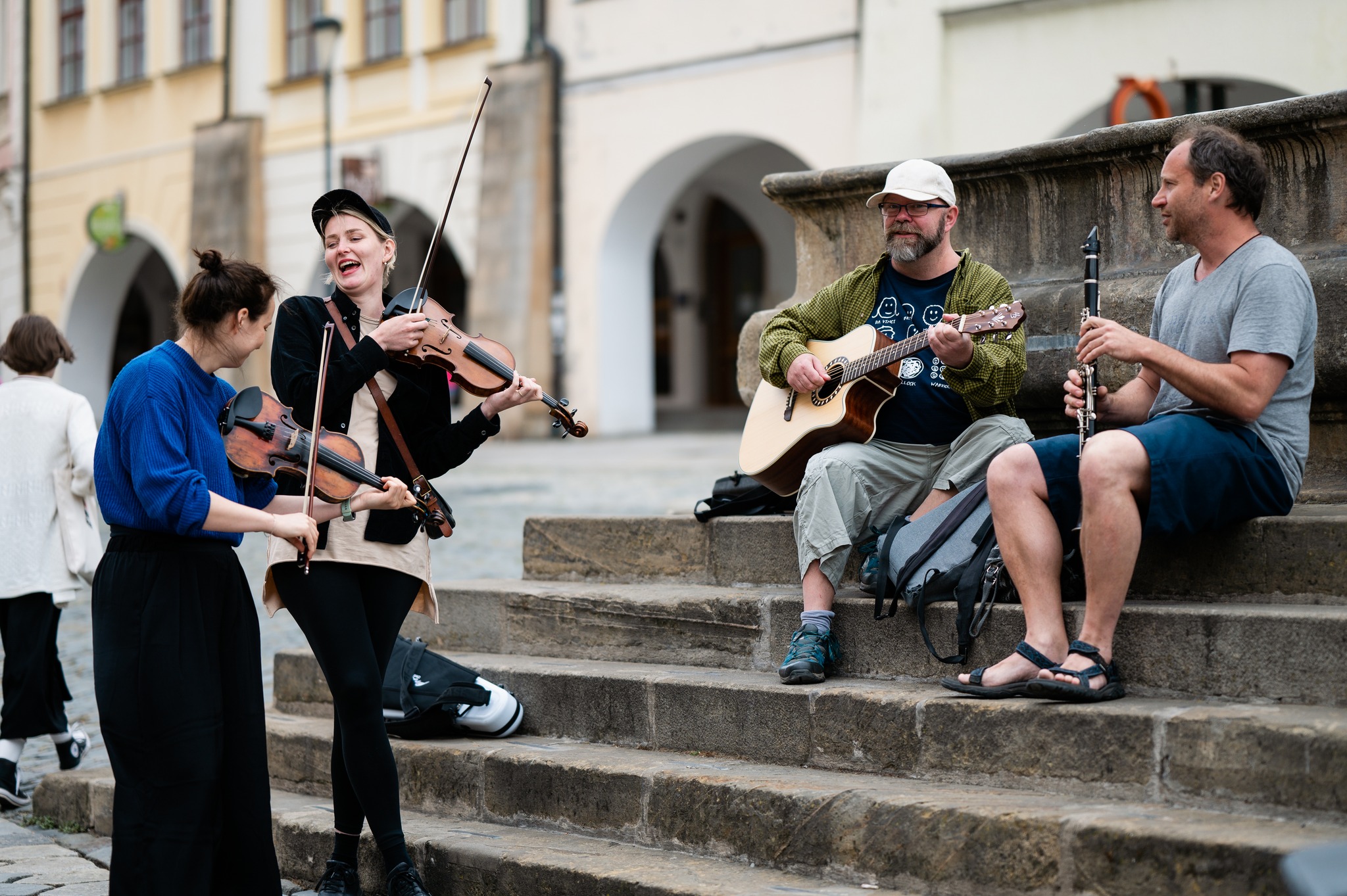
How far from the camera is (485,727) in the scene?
465cm

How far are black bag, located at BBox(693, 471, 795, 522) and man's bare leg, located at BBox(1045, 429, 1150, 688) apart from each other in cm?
159

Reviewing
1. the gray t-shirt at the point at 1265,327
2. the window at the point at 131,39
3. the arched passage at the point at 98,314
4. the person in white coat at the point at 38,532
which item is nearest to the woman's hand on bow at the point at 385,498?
the gray t-shirt at the point at 1265,327

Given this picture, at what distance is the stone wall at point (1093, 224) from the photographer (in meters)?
4.59

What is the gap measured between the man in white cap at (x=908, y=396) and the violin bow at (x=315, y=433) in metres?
1.40

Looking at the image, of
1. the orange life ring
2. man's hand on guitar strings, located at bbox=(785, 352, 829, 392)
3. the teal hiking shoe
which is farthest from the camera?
the orange life ring

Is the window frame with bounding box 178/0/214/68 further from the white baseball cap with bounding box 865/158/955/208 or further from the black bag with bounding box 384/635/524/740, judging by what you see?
the white baseball cap with bounding box 865/158/955/208

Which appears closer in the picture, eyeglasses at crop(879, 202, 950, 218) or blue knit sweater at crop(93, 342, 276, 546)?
blue knit sweater at crop(93, 342, 276, 546)

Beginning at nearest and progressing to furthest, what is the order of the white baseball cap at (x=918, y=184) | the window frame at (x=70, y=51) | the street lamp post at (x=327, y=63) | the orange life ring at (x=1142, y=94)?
the white baseball cap at (x=918, y=184), the orange life ring at (x=1142, y=94), the street lamp post at (x=327, y=63), the window frame at (x=70, y=51)

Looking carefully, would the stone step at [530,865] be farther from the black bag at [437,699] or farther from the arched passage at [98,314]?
the arched passage at [98,314]

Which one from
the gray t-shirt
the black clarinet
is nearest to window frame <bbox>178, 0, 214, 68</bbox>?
the black clarinet

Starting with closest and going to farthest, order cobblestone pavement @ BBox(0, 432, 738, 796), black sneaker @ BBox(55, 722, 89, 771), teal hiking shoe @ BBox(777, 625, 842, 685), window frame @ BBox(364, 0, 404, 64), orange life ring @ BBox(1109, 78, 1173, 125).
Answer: teal hiking shoe @ BBox(777, 625, 842, 685) → black sneaker @ BBox(55, 722, 89, 771) → cobblestone pavement @ BBox(0, 432, 738, 796) → orange life ring @ BBox(1109, 78, 1173, 125) → window frame @ BBox(364, 0, 404, 64)

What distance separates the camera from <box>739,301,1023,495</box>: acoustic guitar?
4.41 metres

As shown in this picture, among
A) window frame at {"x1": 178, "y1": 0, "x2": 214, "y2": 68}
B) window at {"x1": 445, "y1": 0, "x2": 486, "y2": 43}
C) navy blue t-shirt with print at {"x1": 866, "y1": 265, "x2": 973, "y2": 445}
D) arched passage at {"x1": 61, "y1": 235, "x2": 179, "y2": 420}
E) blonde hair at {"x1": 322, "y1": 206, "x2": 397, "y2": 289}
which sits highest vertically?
window frame at {"x1": 178, "y1": 0, "x2": 214, "y2": 68}

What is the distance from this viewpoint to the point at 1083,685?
3637 mm
